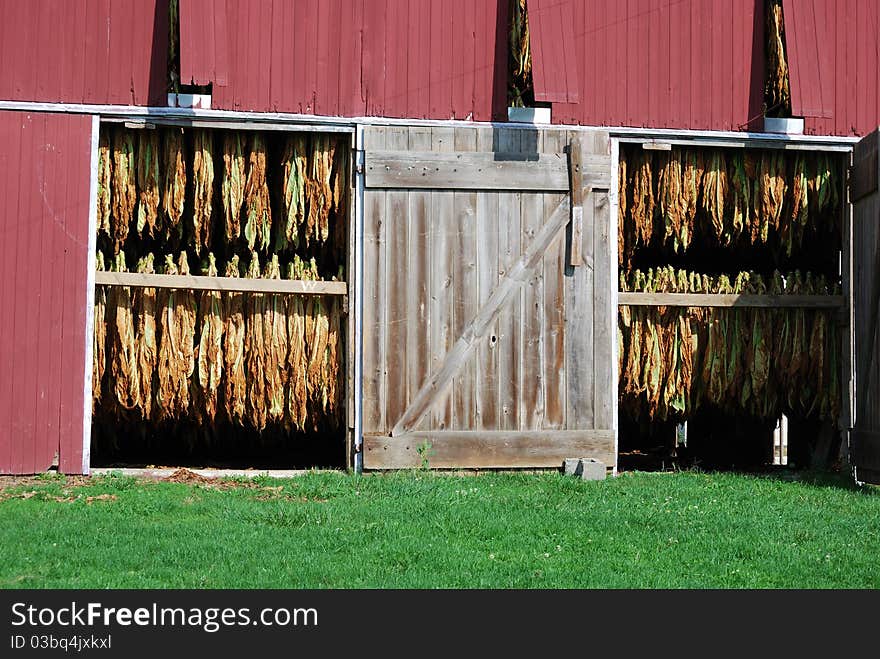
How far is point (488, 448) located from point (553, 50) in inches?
155

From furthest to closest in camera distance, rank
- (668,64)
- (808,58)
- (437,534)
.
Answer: (668,64)
(808,58)
(437,534)

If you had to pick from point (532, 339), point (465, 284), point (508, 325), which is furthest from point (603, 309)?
point (465, 284)

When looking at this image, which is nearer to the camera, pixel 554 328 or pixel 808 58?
pixel 554 328

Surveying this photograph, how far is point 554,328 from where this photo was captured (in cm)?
1066

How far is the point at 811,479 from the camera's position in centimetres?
1074

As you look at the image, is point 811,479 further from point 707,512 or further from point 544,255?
point 544,255

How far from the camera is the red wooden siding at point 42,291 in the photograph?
10.0 metres

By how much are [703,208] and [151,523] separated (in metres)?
6.64

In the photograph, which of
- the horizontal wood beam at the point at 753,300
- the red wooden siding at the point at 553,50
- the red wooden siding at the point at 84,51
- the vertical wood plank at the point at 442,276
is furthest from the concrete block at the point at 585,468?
the red wooden siding at the point at 84,51

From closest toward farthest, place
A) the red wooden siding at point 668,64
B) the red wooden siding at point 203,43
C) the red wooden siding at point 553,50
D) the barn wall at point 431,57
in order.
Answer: the red wooden siding at point 203,43 < the barn wall at point 431,57 < the red wooden siding at point 553,50 < the red wooden siding at point 668,64

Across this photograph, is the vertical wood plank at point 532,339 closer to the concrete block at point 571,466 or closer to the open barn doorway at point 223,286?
the concrete block at point 571,466

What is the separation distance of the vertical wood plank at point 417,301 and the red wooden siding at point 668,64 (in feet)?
5.70

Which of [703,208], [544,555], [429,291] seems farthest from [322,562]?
[703,208]

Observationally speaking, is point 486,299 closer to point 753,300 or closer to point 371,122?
point 371,122
